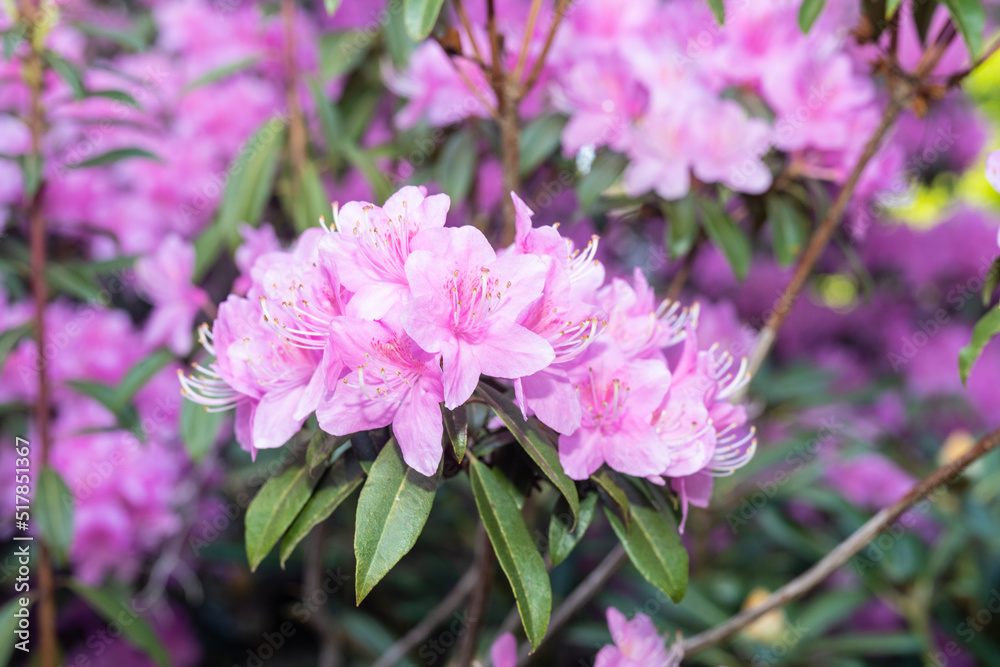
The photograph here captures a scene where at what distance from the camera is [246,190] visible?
158 centimetres

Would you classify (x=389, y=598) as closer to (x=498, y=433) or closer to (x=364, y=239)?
(x=498, y=433)

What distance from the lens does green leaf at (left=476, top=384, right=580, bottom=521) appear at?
70 centimetres

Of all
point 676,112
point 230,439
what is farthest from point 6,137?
point 676,112

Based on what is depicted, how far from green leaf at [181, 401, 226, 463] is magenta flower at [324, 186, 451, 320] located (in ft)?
2.36

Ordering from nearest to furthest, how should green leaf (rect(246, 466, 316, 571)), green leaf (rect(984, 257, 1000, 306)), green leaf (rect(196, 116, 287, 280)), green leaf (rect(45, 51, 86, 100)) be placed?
green leaf (rect(246, 466, 316, 571)) → green leaf (rect(984, 257, 1000, 306)) → green leaf (rect(45, 51, 86, 100)) → green leaf (rect(196, 116, 287, 280))

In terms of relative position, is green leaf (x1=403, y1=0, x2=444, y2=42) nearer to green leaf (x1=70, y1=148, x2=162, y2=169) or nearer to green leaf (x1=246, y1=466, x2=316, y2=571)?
green leaf (x1=246, y1=466, x2=316, y2=571)

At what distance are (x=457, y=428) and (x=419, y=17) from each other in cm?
48

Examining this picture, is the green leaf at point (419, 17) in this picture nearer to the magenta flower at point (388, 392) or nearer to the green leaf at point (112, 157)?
the magenta flower at point (388, 392)

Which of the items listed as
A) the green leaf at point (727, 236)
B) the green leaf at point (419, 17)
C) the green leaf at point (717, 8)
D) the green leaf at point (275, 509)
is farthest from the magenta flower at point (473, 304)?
the green leaf at point (727, 236)

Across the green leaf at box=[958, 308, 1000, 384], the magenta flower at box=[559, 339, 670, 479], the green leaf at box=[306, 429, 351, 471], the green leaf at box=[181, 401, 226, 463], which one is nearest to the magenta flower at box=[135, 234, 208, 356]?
the green leaf at box=[181, 401, 226, 463]

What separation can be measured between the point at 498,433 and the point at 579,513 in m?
0.11

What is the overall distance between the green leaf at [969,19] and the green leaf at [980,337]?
363mm

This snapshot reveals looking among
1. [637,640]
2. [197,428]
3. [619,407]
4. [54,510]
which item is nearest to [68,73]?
[197,428]

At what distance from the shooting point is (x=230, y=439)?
215cm
